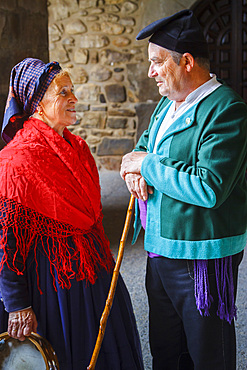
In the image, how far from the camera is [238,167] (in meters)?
1.49

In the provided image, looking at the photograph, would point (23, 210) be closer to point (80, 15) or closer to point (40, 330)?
point (40, 330)

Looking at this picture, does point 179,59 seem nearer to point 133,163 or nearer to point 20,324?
point 133,163

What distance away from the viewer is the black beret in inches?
59.9

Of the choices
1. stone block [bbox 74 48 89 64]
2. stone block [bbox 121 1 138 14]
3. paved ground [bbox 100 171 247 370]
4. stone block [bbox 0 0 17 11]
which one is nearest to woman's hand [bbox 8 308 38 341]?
paved ground [bbox 100 171 247 370]

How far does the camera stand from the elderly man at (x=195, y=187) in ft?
4.79

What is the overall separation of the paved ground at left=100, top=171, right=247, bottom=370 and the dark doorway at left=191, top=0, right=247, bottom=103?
2.06m

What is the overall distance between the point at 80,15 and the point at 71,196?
5.27 meters

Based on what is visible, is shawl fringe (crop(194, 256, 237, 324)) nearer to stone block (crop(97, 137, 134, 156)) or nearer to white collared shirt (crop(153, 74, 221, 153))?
white collared shirt (crop(153, 74, 221, 153))

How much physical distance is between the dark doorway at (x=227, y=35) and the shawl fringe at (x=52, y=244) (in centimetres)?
476

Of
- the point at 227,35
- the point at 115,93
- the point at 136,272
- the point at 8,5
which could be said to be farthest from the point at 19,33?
the point at 227,35

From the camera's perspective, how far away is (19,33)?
3646 mm

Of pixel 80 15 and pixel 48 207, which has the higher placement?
pixel 80 15

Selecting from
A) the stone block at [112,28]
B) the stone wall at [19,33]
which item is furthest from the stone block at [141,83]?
the stone wall at [19,33]

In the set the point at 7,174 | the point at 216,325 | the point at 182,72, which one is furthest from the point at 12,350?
the point at 182,72
